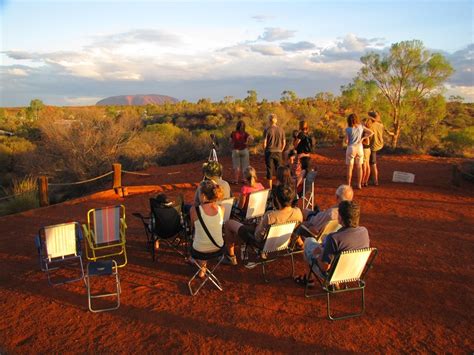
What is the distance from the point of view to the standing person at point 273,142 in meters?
8.08

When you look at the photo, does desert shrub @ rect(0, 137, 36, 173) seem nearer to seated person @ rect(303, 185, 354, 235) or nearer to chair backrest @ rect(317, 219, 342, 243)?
seated person @ rect(303, 185, 354, 235)

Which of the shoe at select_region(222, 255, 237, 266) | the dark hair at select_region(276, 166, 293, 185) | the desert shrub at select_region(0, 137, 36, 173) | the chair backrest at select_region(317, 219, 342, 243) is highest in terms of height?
the dark hair at select_region(276, 166, 293, 185)

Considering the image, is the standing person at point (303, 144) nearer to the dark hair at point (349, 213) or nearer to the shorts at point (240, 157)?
the shorts at point (240, 157)

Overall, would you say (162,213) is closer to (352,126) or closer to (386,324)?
(386,324)

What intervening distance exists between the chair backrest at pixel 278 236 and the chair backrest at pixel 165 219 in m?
1.39

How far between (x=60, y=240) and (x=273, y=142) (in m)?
4.80

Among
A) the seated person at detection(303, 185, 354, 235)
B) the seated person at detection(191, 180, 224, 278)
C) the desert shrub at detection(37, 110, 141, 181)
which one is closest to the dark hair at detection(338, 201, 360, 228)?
the seated person at detection(303, 185, 354, 235)

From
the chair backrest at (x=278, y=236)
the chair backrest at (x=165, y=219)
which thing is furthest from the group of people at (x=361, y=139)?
the chair backrest at (x=165, y=219)

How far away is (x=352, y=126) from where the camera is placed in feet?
25.6

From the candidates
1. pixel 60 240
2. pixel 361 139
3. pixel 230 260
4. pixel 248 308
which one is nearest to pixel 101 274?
pixel 60 240

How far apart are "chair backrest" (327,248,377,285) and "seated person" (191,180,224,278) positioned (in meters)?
1.37

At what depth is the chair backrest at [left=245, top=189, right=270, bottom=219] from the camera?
5.66 metres

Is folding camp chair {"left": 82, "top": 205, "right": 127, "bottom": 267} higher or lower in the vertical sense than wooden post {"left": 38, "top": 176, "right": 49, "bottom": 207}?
higher

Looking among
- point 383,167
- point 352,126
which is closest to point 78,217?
point 352,126
